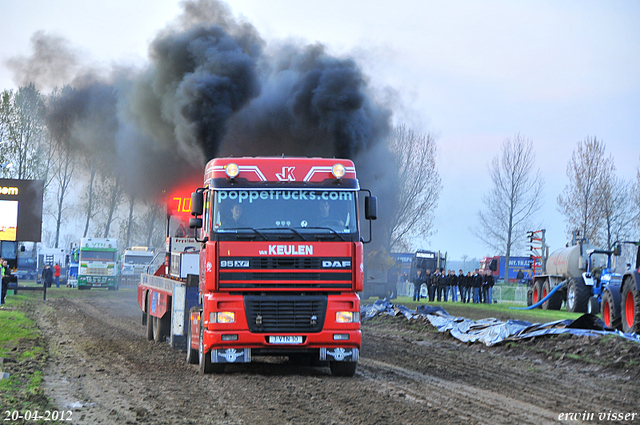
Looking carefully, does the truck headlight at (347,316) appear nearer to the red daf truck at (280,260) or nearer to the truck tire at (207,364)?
the red daf truck at (280,260)

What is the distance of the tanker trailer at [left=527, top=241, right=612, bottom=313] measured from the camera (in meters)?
24.9

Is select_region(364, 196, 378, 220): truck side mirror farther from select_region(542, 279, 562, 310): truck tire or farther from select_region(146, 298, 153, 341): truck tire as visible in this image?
select_region(542, 279, 562, 310): truck tire

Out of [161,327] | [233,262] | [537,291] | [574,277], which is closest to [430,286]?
[537,291]

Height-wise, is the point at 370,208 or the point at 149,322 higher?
the point at 370,208

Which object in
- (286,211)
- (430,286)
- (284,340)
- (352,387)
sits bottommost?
(352,387)

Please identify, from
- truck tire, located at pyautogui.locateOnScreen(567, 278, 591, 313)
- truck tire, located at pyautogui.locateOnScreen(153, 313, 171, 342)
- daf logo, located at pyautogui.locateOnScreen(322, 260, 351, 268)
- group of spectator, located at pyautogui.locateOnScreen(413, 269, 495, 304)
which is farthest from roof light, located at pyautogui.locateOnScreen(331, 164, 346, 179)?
group of spectator, located at pyautogui.locateOnScreen(413, 269, 495, 304)

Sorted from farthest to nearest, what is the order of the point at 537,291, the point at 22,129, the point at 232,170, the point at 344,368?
the point at 22,129 → the point at 537,291 → the point at 344,368 → the point at 232,170

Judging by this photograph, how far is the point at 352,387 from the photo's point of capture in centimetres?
965

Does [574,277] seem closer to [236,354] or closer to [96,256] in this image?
[236,354]

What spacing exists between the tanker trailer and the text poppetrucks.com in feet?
52.8

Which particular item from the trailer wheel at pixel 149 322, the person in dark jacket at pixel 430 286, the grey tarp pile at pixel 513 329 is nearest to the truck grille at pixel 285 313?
the grey tarp pile at pixel 513 329

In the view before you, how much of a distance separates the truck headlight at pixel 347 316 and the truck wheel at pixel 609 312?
919 cm

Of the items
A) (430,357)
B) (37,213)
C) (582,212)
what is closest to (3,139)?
(37,213)

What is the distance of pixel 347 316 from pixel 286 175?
7.50 feet
